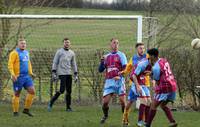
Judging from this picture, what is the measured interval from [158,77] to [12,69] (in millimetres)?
4086

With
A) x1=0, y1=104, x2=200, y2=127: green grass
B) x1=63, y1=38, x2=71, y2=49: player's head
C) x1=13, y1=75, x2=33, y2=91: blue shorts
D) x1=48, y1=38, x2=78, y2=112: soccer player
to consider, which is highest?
x1=63, y1=38, x2=71, y2=49: player's head

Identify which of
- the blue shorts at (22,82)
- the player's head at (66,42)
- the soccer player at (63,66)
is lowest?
the blue shorts at (22,82)

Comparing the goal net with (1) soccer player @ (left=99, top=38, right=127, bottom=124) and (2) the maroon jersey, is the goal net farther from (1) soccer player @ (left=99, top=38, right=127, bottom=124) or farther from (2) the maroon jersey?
(2) the maroon jersey

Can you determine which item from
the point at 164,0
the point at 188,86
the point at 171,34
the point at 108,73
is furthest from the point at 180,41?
the point at 108,73

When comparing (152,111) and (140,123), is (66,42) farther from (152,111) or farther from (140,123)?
(152,111)

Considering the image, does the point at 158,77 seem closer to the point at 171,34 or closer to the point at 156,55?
the point at 156,55

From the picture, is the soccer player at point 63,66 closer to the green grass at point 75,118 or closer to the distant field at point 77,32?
the green grass at point 75,118

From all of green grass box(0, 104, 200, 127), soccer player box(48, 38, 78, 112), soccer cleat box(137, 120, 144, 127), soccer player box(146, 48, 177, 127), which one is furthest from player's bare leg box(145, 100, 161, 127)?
soccer player box(48, 38, 78, 112)

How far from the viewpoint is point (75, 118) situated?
42.9 feet

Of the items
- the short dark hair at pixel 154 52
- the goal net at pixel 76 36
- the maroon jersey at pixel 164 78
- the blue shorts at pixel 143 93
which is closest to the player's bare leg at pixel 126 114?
the blue shorts at pixel 143 93

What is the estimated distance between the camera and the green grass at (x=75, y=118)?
12.0 meters

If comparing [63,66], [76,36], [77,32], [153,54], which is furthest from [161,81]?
[76,36]

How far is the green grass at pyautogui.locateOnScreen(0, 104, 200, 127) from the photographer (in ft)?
39.4

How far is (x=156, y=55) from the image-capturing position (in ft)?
34.6
